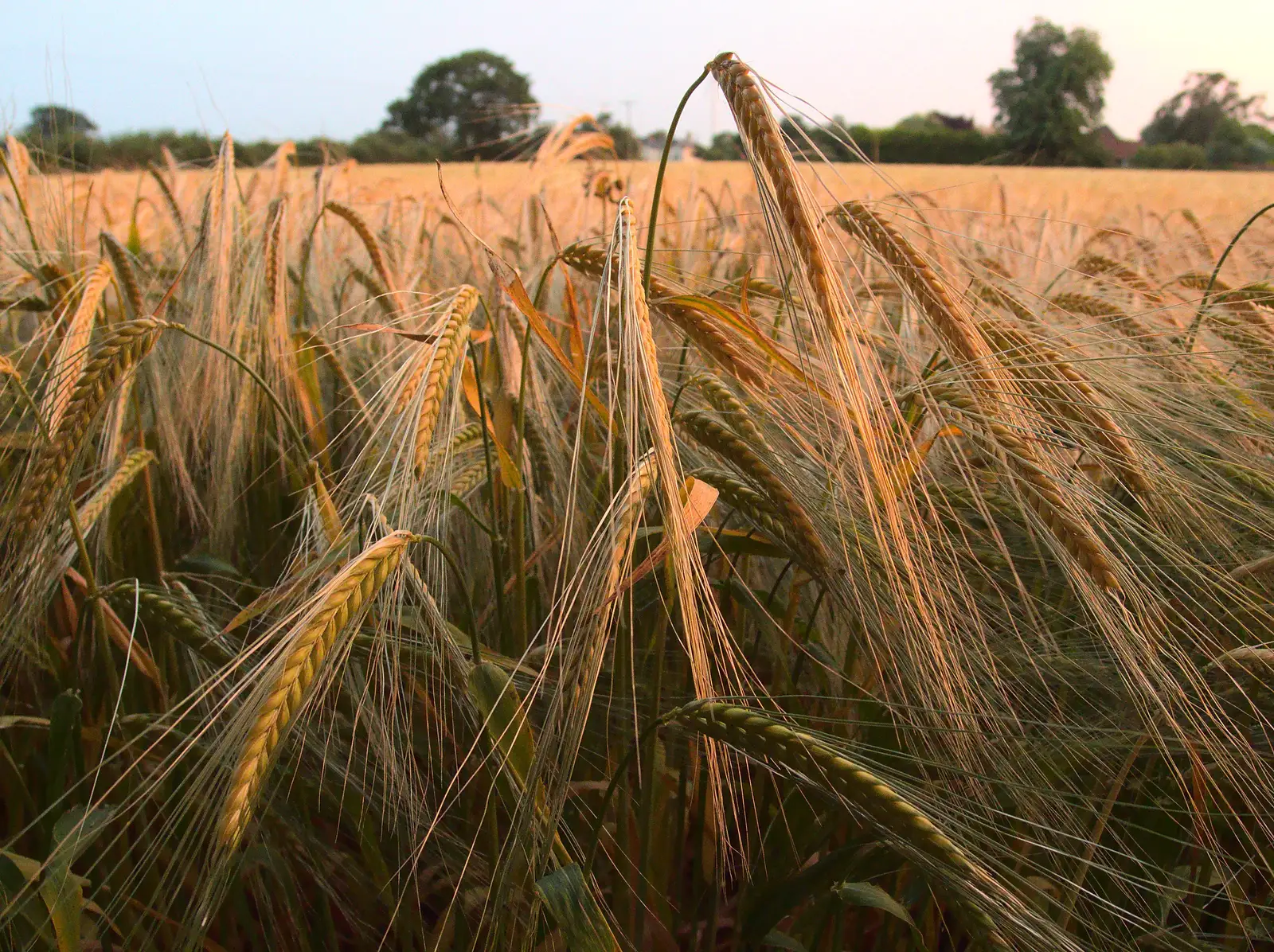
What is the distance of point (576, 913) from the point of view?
23.4 inches

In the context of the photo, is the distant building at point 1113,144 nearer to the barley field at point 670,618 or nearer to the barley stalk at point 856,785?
the barley field at point 670,618

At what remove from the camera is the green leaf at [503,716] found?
654 mm

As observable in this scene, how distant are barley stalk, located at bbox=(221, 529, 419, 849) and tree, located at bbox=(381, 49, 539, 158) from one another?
33.3 feet

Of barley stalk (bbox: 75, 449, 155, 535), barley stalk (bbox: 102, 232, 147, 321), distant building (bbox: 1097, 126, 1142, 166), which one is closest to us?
barley stalk (bbox: 75, 449, 155, 535)

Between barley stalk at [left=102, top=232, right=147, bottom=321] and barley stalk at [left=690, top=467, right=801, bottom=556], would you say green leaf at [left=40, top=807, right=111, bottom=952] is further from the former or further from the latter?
barley stalk at [left=102, top=232, right=147, bottom=321]

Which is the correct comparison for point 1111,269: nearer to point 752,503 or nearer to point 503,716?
point 752,503

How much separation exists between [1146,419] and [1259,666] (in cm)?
23

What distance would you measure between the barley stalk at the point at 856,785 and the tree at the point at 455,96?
404 inches

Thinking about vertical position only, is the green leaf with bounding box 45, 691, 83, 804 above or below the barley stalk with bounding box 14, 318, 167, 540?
below

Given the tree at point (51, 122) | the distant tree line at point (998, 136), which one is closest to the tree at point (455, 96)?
the distant tree line at point (998, 136)

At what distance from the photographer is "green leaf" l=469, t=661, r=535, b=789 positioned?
25.7 inches

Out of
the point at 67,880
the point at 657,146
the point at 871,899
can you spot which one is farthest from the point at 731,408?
the point at 657,146

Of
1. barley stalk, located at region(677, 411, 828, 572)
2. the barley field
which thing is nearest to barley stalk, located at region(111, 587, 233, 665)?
the barley field

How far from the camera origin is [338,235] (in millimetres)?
2674
